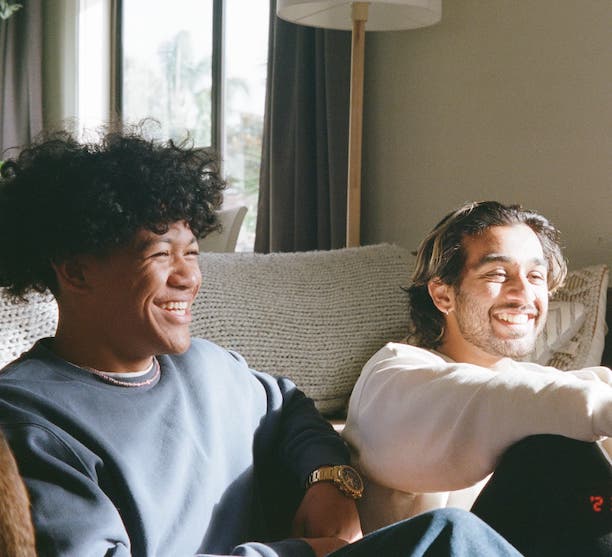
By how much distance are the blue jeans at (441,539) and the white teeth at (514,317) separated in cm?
64

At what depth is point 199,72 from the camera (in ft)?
15.9

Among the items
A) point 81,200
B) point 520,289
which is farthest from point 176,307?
point 520,289

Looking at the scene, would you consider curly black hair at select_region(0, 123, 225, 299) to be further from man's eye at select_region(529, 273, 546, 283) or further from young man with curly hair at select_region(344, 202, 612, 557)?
man's eye at select_region(529, 273, 546, 283)

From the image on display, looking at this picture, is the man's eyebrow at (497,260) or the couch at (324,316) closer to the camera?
the man's eyebrow at (497,260)

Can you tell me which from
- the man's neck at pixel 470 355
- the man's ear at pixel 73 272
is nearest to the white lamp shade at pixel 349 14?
the man's neck at pixel 470 355

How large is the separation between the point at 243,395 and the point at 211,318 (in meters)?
0.45

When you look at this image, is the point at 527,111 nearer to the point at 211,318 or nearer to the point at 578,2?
the point at 578,2

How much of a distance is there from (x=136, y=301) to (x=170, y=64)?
13.5ft

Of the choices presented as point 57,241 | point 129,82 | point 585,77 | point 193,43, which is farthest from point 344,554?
point 129,82

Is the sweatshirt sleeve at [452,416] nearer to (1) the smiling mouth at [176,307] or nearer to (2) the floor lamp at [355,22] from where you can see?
(1) the smiling mouth at [176,307]

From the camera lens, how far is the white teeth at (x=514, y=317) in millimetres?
1575

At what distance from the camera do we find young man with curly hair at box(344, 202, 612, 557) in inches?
45.1

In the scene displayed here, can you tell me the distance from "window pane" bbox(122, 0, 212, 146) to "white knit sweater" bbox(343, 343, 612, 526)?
356 centimetres

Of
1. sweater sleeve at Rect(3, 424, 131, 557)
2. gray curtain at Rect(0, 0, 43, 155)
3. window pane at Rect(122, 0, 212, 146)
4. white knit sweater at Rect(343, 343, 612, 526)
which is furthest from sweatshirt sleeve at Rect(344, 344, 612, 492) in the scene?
gray curtain at Rect(0, 0, 43, 155)
